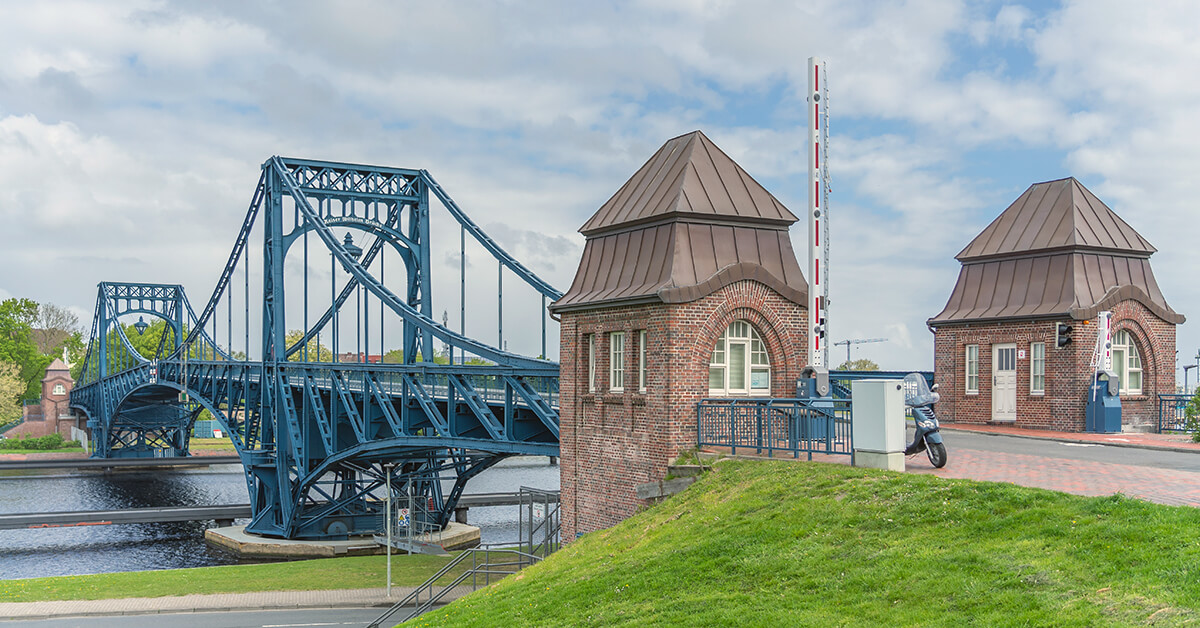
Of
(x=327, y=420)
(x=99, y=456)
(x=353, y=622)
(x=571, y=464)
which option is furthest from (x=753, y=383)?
(x=99, y=456)

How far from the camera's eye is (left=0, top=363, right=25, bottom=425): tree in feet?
308

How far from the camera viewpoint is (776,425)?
18.9 m

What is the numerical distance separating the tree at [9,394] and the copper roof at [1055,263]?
8814 cm

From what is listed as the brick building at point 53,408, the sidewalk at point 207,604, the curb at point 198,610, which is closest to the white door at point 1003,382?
the sidewalk at point 207,604

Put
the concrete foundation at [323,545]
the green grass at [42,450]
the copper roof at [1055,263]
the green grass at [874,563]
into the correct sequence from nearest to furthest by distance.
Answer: the green grass at [874,563] → the copper roof at [1055,263] → the concrete foundation at [323,545] → the green grass at [42,450]

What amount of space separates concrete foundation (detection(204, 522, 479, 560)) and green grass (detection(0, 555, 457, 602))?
6962 mm

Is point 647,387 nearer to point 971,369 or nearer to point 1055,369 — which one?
point 1055,369

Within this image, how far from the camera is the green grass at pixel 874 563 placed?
952 cm

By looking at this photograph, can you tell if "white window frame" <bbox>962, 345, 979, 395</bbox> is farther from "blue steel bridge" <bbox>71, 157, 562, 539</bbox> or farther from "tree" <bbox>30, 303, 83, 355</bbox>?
"tree" <bbox>30, 303, 83, 355</bbox>

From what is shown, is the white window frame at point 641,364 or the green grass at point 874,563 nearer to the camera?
the green grass at point 874,563

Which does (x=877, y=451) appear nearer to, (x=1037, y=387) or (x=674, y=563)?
(x=674, y=563)

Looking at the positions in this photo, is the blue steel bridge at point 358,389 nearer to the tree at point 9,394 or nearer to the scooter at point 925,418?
the scooter at point 925,418

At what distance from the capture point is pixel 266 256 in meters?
45.7

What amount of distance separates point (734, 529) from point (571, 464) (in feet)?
26.1
